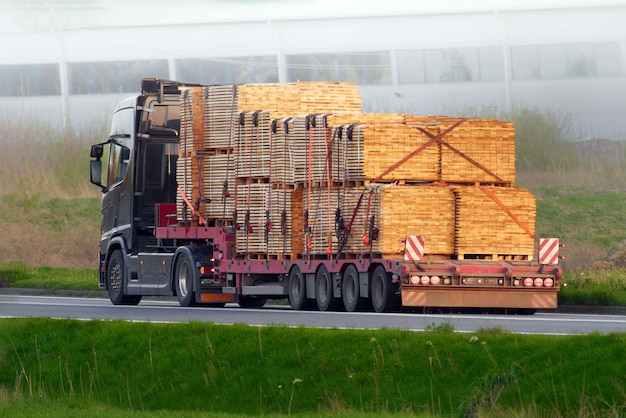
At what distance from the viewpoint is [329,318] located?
79.1 ft

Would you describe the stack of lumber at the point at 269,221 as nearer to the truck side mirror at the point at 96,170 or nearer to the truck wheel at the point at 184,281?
the truck wheel at the point at 184,281

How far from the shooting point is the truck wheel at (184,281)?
102ft

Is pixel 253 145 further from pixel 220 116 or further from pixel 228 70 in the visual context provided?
pixel 228 70

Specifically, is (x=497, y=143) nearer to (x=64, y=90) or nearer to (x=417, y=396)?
(x=417, y=396)

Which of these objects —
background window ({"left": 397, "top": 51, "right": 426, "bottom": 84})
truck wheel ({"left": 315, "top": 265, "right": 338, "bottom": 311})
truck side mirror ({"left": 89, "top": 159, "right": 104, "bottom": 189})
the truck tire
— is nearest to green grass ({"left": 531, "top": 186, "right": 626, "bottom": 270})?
background window ({"left": 397, "top": 51, "right": 426, "bottom": 84})

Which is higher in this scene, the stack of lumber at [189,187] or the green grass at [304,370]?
the stack of lumber at [189,187]

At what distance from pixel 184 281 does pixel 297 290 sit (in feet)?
10.9

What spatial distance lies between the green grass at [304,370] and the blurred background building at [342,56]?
35.4m

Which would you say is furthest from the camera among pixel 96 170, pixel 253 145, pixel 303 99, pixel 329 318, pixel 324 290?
pixel 96 170

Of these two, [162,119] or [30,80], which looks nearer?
[162,119]

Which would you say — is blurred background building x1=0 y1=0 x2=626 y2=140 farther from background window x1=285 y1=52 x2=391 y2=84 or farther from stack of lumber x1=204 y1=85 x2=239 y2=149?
stack of lumber x1=204 y1=85 x2=239 y2=149

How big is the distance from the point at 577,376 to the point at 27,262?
4042 centimetres

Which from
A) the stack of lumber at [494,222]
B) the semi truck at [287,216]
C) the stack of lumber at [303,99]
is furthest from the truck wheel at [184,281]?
the stack of lumber at [494,222]

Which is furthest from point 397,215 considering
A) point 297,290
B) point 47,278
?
point 47,278
